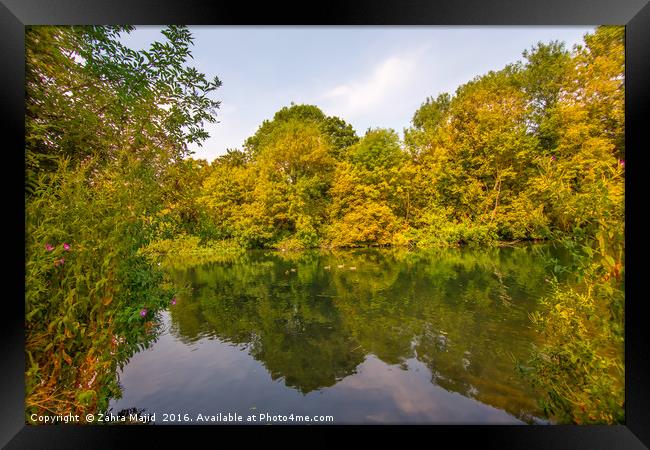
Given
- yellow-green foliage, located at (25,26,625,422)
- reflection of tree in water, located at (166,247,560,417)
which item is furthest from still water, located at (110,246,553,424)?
yellow-green foliage, located at (25,26,625,422)

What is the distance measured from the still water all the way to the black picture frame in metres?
0.64

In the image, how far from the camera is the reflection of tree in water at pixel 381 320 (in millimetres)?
3580

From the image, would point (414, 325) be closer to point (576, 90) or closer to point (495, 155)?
point (576, 90)

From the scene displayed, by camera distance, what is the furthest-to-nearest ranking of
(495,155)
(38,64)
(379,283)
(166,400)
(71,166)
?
1. (495,155)
2. (379,283)
3. (166,400)
4. (71,166)
5. (38,64)

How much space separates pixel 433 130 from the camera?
17.3 meters

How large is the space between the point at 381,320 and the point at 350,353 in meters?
1.39
